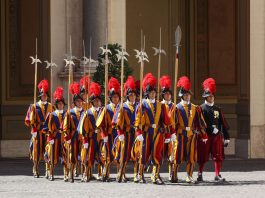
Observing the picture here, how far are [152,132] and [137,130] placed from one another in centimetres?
25

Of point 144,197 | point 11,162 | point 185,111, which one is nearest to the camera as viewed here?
point 144,197

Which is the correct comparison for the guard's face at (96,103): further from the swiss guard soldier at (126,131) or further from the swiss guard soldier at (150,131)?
the swiss guard soldier at (150,131)

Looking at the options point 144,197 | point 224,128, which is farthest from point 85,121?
point 144,197

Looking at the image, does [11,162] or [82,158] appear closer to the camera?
[82,158]

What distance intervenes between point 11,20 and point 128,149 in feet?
26.7

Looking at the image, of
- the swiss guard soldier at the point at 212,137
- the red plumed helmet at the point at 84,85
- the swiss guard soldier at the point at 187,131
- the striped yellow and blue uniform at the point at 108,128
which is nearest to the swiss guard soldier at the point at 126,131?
the striped yellow and blue uniform at the point at 108,128

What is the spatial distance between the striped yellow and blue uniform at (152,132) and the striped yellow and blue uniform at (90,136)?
1.03 metres

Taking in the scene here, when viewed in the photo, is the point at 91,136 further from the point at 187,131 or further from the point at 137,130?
the point at 187,131

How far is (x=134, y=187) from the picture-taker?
63.7 feet

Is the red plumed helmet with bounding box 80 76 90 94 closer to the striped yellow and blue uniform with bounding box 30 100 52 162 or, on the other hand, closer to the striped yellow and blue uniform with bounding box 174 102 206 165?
the striped yellow and blue uniform with bounding box 30 100 52 162

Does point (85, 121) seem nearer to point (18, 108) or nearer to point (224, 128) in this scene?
point (224, 128)

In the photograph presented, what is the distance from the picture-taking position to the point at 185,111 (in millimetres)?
20453

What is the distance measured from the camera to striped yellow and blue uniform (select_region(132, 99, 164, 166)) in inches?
793

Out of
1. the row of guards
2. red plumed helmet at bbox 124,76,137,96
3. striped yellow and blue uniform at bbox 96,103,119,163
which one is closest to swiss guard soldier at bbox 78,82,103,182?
the row of guards
